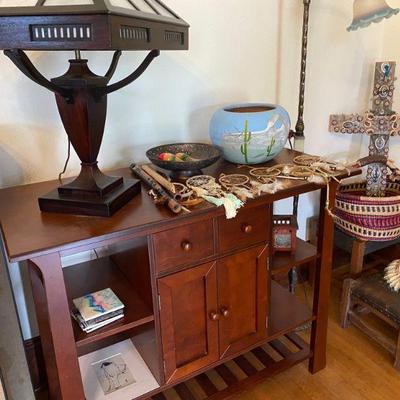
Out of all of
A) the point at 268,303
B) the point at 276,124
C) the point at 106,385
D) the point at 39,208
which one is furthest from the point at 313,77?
the point at 106,385

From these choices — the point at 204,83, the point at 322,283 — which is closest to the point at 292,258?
the point at 322,283

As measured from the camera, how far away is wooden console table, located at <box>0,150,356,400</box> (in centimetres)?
97

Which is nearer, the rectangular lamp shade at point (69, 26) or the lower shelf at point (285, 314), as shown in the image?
the rectangular lamp shade at point (69, 26)

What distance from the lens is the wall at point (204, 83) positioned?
133 cm

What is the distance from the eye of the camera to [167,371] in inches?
47.5

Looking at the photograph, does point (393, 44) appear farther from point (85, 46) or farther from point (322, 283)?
point (85, 46)

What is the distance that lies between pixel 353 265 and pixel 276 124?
0.92 metres

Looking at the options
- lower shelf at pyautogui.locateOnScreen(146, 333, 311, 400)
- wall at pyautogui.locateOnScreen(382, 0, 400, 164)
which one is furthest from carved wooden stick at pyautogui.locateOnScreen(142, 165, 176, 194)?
wall at pyautogui.locateOnScreen(382, 0, 400, 164)

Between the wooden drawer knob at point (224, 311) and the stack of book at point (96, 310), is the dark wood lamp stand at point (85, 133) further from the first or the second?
the wooden drawer knob at point (224, 311)

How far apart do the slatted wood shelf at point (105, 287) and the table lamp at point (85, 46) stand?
292 millimetres

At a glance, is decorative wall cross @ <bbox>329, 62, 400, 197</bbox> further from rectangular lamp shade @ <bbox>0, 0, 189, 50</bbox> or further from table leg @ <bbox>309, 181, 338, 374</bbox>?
rectangular lamp shade @ <bbox>0, 0, 189, 50</bbox>

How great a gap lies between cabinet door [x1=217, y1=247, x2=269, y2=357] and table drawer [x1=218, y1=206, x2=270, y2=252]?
3 centimetres

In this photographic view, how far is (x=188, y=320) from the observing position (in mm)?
1194

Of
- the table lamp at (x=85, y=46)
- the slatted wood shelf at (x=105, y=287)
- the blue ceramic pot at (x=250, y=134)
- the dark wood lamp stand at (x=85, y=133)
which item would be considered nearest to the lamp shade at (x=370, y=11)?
the blue ceramic pot at (x=250, y=134)
